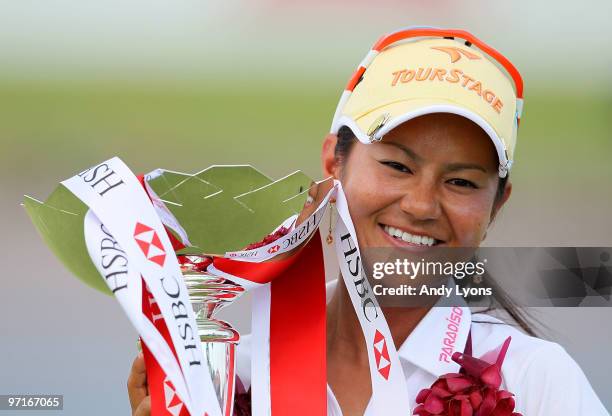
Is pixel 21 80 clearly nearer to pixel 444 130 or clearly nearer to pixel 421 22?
pixel 421 22

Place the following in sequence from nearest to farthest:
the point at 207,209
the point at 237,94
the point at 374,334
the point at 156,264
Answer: the point at 156,264 < the point at 207,209 < the point at 374,334 < the point at 237,94

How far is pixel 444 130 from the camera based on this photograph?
1350 millimetres

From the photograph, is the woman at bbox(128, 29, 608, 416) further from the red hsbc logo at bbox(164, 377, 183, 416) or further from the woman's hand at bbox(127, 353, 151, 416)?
the red hsbc logo at bbox(164, 377, 183, 416)

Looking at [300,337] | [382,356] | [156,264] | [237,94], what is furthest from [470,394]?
[237,94]

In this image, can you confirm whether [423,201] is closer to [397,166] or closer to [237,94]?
[397,166]

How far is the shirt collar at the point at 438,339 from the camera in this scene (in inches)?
54.2

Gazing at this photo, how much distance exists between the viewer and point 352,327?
4.98ft

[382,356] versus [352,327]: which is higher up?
[352,327]

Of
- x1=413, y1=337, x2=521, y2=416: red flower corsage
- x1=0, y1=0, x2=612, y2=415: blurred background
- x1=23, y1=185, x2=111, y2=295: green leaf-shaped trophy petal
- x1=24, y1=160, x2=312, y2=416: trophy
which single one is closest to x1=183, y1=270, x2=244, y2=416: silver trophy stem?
x1=24, y1=160, x2=312, y2=416: trophy

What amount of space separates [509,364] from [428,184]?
0.28 meters

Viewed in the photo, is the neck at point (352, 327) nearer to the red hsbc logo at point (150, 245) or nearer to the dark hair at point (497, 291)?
the dark hair at point (497, 291)

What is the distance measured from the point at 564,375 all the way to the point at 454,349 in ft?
0.54

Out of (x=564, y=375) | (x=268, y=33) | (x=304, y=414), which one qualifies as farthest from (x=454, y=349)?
(x=268, y=33)

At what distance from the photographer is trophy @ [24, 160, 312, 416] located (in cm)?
104
